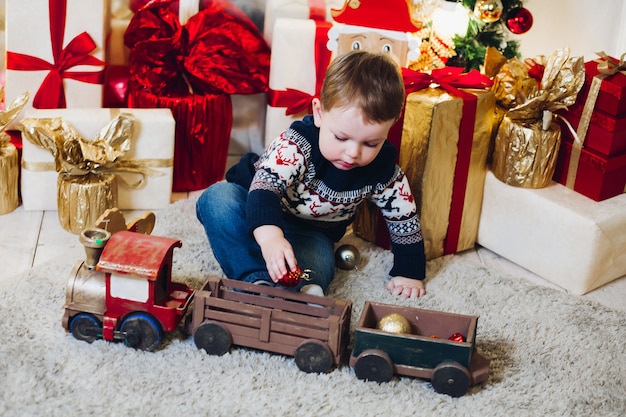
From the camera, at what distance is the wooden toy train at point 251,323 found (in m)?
1.28

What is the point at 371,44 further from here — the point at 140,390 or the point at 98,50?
the point at 140,390

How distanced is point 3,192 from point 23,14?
40cm

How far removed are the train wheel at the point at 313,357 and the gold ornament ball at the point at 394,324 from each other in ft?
0.33

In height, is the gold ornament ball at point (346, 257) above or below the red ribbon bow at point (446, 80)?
below

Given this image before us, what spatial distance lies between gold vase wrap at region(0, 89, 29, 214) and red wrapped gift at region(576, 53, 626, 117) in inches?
47.3

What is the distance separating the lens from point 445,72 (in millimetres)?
1688

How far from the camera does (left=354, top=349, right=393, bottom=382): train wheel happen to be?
4.19 ft

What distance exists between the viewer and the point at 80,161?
174cm

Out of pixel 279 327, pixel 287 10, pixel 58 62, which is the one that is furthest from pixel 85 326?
pixel 287 10

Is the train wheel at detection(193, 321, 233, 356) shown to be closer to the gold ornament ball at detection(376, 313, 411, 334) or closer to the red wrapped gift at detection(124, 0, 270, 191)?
the gold ornament ball at detection(376, 313, 411, 334)

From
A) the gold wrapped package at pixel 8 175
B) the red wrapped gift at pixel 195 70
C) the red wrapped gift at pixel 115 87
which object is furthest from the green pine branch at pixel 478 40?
the gold wrapped package at pixel 8 175

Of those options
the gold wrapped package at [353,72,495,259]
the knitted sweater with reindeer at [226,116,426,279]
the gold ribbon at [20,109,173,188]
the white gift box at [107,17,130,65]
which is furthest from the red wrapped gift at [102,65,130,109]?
the gold wrapped package at [353,72,495,259]

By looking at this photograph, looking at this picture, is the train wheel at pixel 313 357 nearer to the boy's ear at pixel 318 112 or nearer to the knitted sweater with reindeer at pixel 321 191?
the knitted sweater with reindeer at pixel 321 191

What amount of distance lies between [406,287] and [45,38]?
3.26 ft
